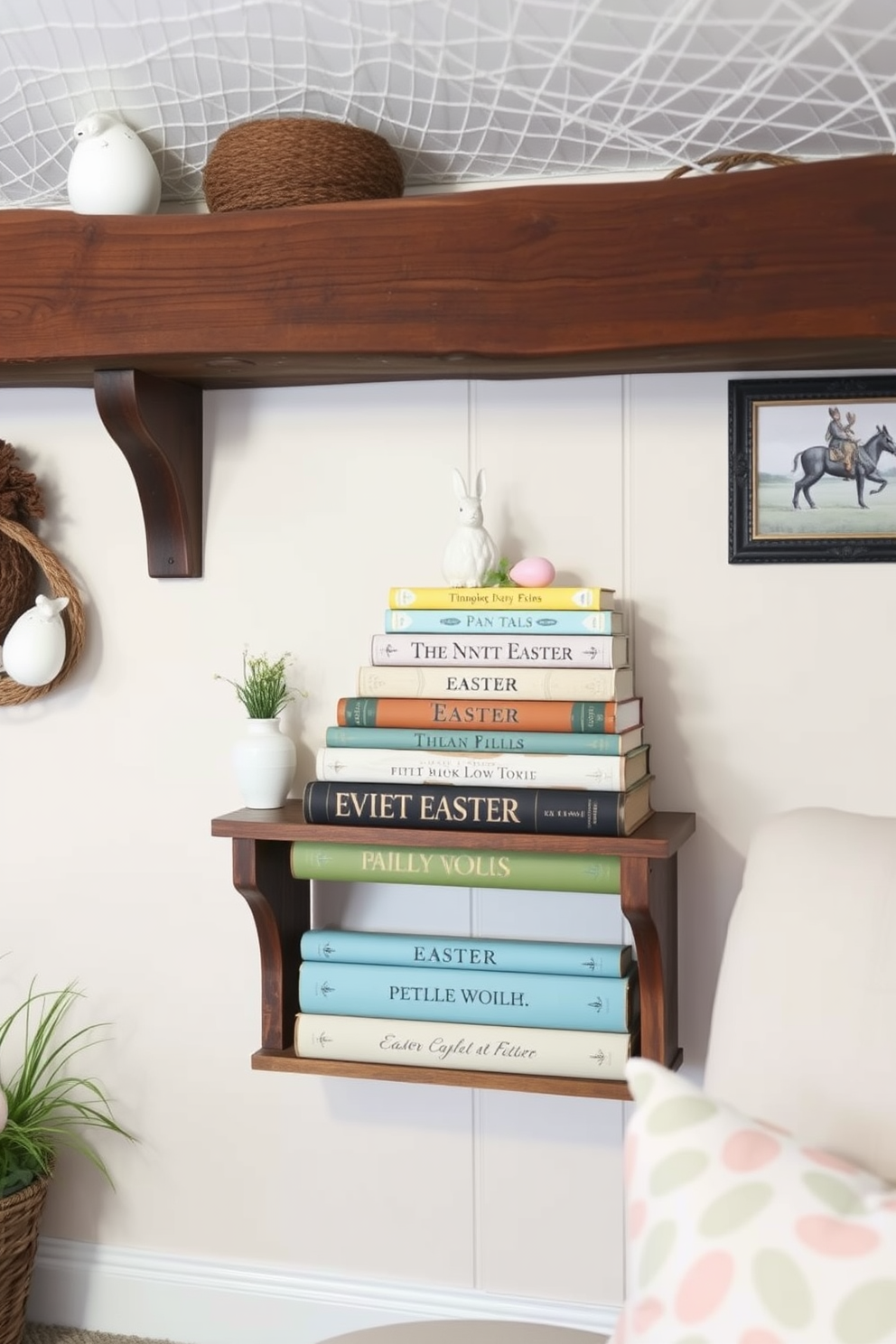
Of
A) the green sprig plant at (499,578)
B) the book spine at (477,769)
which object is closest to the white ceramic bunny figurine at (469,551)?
the green sprig plant at (499,578)

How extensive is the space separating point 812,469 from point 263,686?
2.63 feet

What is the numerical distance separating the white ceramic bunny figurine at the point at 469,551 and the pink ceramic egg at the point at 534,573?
4cm

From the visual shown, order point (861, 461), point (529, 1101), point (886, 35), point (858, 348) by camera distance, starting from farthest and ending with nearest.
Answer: point (529, 1101), point (861, 461), point (858, 348), point (886, 35)

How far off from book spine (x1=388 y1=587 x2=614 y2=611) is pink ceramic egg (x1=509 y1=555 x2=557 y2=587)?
0.04 m

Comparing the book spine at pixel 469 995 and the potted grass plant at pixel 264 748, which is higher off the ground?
the potted grass plant at pixel 264 748

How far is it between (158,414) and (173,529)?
0.59 feet

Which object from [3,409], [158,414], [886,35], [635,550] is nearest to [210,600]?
[158,414]

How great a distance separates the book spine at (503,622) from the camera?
1.62 metres

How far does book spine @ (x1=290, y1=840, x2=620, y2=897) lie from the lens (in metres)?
1.58

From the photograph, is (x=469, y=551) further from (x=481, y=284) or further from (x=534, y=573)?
(x=481, y=284)

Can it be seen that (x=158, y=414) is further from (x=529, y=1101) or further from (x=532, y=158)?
(x=529, y=1101)

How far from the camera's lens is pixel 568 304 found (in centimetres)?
150

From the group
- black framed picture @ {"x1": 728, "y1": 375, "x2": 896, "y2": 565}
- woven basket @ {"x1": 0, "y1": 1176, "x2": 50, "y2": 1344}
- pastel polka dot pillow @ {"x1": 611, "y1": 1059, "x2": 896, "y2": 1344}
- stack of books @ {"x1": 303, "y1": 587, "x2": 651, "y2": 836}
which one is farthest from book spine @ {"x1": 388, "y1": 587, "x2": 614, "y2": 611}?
woven basket @ {"x1": 0, "y1": 1176, "x2": 50, "y2": 1344}

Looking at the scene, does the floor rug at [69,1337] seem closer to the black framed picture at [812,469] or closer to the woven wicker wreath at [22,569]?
the woven wicker wreath at [22,569]
